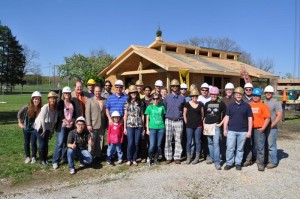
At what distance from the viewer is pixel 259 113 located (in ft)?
20.8

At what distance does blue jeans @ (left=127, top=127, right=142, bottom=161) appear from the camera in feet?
21.8

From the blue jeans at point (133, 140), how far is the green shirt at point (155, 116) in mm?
320

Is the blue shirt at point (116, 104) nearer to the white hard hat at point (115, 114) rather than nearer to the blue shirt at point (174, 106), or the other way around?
the white hard hat at point (115, 114)

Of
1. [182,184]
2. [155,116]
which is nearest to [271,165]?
[182,184]

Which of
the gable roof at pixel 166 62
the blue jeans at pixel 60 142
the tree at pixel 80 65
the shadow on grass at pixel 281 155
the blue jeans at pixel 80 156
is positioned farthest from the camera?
the tree at pixel 80 65

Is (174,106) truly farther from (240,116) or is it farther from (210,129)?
(240,116)

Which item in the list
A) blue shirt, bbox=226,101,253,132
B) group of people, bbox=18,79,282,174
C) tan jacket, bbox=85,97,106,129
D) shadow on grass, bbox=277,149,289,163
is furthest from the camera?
shadow on grass, bbox=277,149,289,163

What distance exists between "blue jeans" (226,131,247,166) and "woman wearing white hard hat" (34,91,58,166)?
3.71m

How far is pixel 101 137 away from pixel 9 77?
58.4 meters

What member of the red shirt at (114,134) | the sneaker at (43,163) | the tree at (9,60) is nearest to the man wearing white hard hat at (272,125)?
the red shirt at (114,134)

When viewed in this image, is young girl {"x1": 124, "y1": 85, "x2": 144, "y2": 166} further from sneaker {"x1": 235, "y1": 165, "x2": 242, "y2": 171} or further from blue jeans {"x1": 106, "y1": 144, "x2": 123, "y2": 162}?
sneaker {"x1": 235, "y1": 165, "x2": 242, "y2": 171}

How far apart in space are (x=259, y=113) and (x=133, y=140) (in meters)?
2.73

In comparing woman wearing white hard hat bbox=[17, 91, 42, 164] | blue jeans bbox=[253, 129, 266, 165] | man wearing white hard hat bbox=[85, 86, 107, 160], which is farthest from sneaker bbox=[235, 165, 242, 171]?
woman wearing white hard hat bbox=[17, 91, 42, 164]

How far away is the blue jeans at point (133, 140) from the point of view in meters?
6.63
